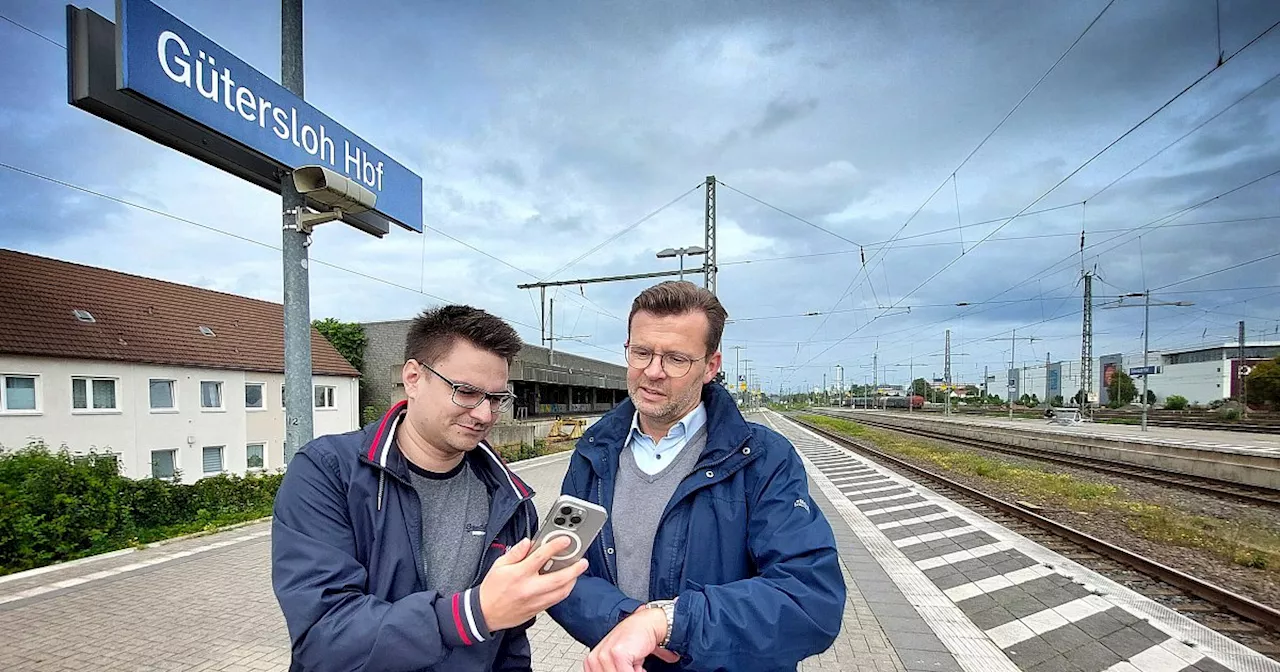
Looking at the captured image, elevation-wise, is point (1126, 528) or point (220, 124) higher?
point (220, 124)

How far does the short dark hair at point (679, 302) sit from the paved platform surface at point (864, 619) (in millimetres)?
3458

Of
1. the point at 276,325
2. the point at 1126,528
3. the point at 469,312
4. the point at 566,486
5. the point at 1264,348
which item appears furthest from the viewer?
the point at 1264,348

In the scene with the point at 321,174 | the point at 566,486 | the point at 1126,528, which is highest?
the point at 321,174

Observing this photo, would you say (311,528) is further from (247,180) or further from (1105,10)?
(1105,10)

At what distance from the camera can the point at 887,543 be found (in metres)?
8.51

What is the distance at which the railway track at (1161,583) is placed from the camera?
17.8ft

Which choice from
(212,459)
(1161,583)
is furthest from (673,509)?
(212,459)

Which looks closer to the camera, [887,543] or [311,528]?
[311,528]

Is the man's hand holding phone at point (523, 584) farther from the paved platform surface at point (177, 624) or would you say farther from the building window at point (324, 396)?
the building window at point (324, 396)

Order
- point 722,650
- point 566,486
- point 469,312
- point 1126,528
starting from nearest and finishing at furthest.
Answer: point 722,650 → point 469,312 → point 566,486 → point 1126,528

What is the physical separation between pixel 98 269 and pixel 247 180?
826 inches

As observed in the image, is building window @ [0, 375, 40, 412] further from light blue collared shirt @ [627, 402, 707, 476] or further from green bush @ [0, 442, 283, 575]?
light blue collared shirt @ [627, 402, 707, 476]

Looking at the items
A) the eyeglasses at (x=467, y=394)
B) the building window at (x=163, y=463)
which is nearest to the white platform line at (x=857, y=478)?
the eyeglasses at (x=467, y=394)

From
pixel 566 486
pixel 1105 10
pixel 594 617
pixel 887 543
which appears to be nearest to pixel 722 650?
pixel 594 617
